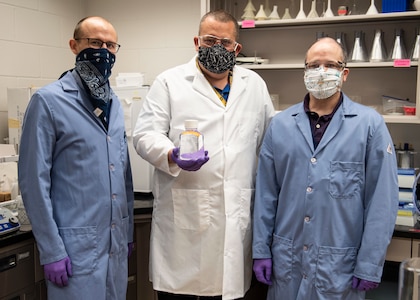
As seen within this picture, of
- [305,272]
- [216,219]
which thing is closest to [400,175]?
[305,272]

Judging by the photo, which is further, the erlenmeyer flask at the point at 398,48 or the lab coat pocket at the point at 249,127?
the erlenmeyer flask at the point at 398,48

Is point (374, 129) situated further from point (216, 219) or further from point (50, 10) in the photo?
point (50, 10)

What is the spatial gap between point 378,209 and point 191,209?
2.56 feet

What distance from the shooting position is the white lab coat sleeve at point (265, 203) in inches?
72.6

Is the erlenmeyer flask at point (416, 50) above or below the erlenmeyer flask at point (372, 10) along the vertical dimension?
below

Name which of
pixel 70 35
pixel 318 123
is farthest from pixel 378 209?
pixel 70 35

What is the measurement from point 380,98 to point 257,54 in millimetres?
899

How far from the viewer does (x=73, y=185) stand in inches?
65.0

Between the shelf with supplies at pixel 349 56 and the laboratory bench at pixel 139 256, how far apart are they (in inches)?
28.5

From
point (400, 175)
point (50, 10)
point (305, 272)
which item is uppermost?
point (50, 10)

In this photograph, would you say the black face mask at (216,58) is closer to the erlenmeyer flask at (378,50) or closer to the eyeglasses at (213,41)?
the eyeglasses at (213,41)

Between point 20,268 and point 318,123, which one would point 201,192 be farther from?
point 20,268

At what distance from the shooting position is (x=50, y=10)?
3.15m

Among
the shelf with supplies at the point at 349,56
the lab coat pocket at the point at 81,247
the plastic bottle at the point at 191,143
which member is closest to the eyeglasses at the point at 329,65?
the plastic bottle at the point at 191,143
